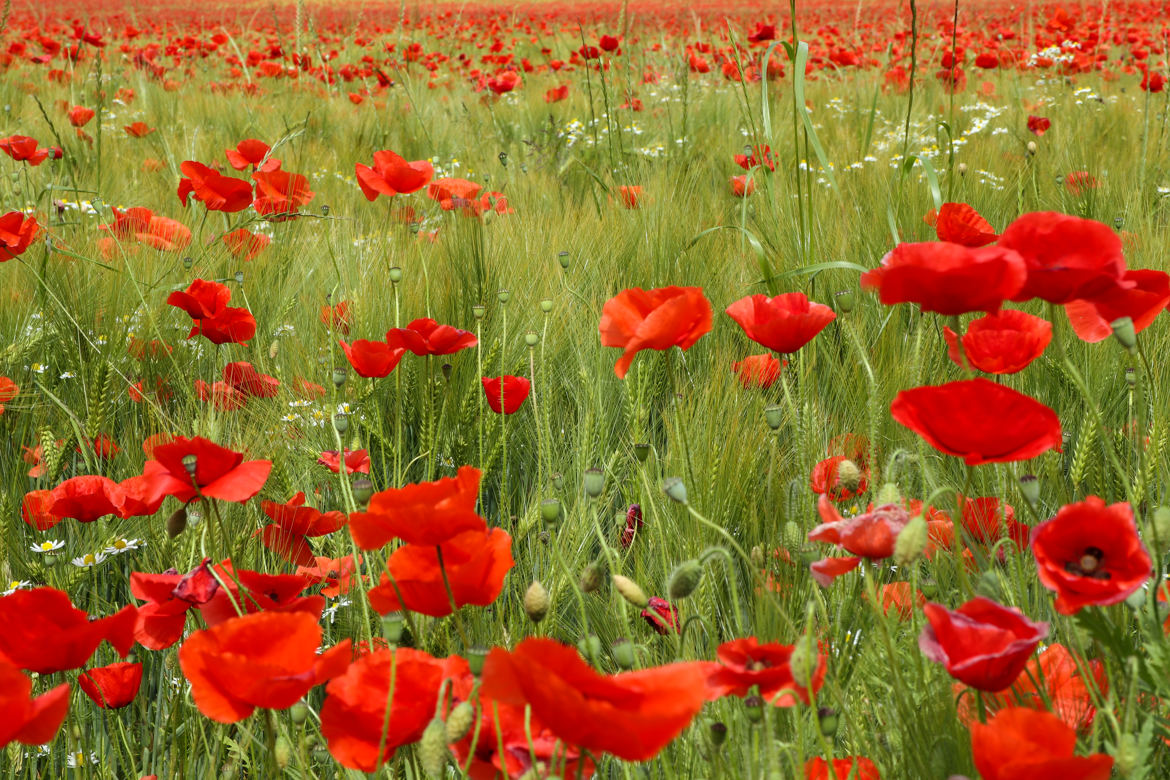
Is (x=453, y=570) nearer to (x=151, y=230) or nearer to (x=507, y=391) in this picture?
(x=507, y=391)

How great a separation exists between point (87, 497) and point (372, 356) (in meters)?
0.33

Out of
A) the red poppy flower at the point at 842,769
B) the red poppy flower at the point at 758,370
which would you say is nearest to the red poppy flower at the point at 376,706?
the red poppy flower at the point at 842,769

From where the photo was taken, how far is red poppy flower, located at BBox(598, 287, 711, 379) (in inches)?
35.2

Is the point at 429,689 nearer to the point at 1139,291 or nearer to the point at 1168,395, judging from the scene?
the point at 1139,291

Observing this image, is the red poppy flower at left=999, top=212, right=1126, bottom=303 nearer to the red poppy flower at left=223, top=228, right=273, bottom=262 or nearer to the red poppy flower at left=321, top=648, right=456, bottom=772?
the red poppy flower at left=321, top=648, right=456, bottom=772

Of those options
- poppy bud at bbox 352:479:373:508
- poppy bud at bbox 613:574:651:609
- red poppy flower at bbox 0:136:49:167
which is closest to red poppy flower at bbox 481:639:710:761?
poppy bud at bbox 613:574:651:609

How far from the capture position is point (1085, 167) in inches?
97.0

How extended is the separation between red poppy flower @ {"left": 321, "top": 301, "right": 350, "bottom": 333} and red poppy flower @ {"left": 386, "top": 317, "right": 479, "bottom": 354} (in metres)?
0.34

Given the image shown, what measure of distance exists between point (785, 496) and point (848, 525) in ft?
1.23

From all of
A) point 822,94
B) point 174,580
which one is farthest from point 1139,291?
point 822,94

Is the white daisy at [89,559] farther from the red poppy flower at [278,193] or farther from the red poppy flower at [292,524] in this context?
the red poppy flower at [278,193]

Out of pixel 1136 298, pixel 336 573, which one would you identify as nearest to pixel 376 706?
pixel 336 573

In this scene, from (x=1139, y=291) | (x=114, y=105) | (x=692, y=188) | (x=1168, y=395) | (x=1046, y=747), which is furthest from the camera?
(x=114, y=105)

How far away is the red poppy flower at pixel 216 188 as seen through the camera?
1.66m
